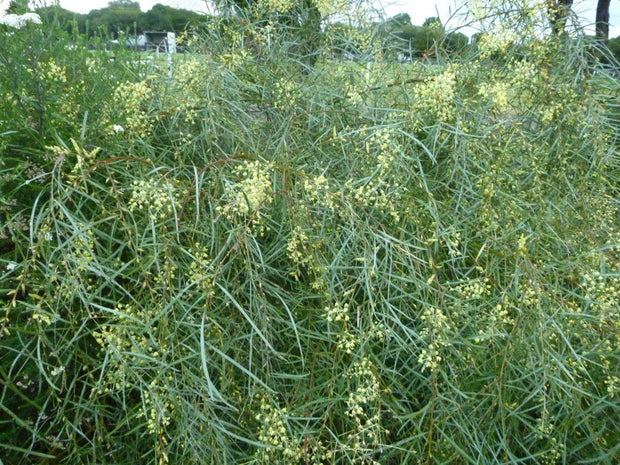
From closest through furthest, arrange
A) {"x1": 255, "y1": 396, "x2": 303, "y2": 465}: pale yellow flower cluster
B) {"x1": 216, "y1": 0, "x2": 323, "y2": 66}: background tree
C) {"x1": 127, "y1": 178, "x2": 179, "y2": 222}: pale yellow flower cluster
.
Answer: {"x1": 255, "y1": 396, "x2": 303, "y2": 465}: pale yellow flower cluster, {"x1": 127, "y1": 178, "x2": 179, "y2": 222}: pale yellow flower cluster, {"x1": 216, "y1": 0, "x2": 323, "y2": 66}: background tree

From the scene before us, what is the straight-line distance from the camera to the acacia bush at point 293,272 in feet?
4.69

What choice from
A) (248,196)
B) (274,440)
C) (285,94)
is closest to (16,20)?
(285,94)

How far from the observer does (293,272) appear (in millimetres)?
1604

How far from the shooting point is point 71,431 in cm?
155

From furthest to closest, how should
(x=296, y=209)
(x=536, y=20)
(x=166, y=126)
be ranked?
(x=536, y=20) < (x=166, y=126) < (x=296, y=209)

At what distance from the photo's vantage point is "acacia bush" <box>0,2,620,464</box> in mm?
1430

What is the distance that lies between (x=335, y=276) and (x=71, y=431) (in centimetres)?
73

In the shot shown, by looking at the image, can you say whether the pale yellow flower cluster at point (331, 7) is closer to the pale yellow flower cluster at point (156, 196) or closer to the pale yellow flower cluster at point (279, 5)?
the pale yellow flower cluster at point (279, 5)

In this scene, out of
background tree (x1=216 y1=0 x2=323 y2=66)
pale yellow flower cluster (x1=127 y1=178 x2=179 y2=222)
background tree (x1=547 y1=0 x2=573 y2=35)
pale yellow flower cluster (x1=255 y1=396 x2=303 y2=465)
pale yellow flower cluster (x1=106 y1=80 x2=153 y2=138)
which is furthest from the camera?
background tree (x1=216 y1=0 x2=323 y2=66)

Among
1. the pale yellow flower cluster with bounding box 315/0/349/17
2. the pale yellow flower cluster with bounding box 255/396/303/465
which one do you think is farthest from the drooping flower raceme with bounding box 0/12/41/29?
the pale yellow flower cluster with bounding box 255/396/303/465

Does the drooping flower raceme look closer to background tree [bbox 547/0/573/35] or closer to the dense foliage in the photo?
the dense foliage

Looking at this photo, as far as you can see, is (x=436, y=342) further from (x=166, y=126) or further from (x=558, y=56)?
(x=558, y=56)

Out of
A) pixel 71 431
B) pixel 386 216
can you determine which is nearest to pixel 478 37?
pixel 386 216

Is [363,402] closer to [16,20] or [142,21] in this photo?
[16,20]
